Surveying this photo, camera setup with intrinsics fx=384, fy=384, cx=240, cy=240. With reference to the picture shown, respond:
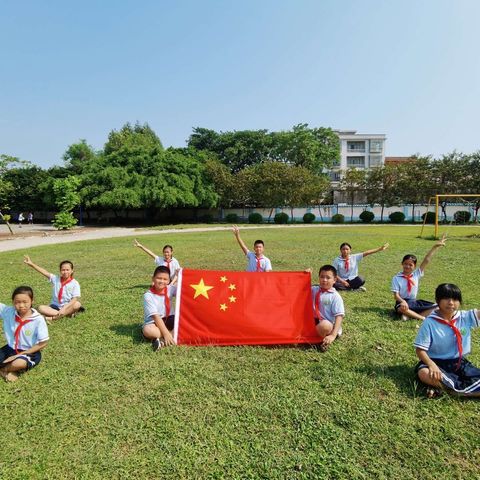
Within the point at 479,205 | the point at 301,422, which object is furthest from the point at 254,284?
the point at 479,205

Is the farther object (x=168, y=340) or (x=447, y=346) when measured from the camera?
(x=168, y=340)

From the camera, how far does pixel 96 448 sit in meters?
3.11

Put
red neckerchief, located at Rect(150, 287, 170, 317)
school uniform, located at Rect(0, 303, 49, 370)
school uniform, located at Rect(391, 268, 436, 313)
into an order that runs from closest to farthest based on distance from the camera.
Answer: school uniform, located at Rect(0, 303, 49, 370) < red neckerchief, located at Rect(150, 287, 170, 317) < school uniform, located at Rect(391, 268, 436, 313)

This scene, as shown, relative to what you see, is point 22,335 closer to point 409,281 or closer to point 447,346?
point 447,346

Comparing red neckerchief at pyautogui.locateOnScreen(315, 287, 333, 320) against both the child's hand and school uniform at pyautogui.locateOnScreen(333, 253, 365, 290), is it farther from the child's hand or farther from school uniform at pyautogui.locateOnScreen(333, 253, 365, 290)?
school uniform at pyautogui.locateOnScreen(333, 253, 365, 290)

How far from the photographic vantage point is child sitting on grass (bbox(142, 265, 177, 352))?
16.9ft

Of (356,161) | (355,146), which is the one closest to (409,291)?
(356,161)

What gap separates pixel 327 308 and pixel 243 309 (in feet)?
3.76

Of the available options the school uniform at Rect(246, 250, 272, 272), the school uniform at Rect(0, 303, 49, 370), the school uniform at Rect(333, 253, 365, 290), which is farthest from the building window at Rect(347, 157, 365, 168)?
the school uniform at Rect(0, 303, 49, 370)

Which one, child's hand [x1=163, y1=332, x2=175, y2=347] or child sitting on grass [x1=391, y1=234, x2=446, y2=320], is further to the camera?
child sitting on grass [x1=391, y1=234, x2=446, y2=320]

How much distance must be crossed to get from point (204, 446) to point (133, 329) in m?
3.14

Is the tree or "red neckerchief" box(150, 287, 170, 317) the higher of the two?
the tree

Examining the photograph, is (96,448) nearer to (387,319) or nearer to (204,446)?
(204,446)

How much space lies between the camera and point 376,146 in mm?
77688
